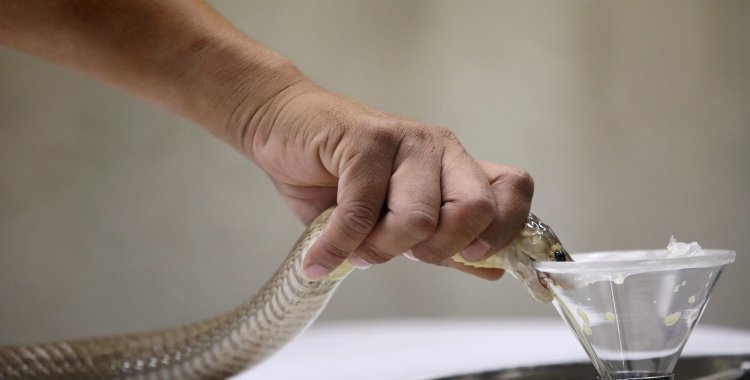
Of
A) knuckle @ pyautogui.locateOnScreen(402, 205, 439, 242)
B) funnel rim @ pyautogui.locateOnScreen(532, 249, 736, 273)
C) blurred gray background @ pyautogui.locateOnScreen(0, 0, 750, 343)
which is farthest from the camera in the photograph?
blurred gray background @ pyautogui.locateOnScreen(0, 0, 750, 343)

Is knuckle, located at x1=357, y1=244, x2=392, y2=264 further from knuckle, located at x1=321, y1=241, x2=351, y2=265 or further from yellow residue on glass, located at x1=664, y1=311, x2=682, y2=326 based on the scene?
yellow residue on glass, located at x1=664, y1=311, x2=682, y2=326

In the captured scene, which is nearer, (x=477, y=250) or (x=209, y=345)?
(x=477, y=250)

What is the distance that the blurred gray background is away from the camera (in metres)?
3.05

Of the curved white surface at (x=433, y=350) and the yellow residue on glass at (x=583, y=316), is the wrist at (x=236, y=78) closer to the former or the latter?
the curved white surface at (x=433, y=350)

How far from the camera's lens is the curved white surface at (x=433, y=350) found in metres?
1.06

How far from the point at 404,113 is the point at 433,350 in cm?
211

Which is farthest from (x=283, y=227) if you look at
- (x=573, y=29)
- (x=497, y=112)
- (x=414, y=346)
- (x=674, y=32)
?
(x=414, y=346)

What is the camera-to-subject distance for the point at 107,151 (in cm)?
321

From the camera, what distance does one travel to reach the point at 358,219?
85cm

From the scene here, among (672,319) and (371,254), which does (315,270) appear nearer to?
(371,254)

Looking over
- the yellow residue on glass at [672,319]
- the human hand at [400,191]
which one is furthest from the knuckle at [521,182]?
the yellow residue on glass at [672,319]

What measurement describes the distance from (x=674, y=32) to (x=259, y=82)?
232 centimetres

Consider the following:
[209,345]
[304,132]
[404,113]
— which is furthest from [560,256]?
[404,113]

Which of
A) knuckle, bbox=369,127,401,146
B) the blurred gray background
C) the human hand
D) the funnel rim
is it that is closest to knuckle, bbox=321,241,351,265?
the human hand
